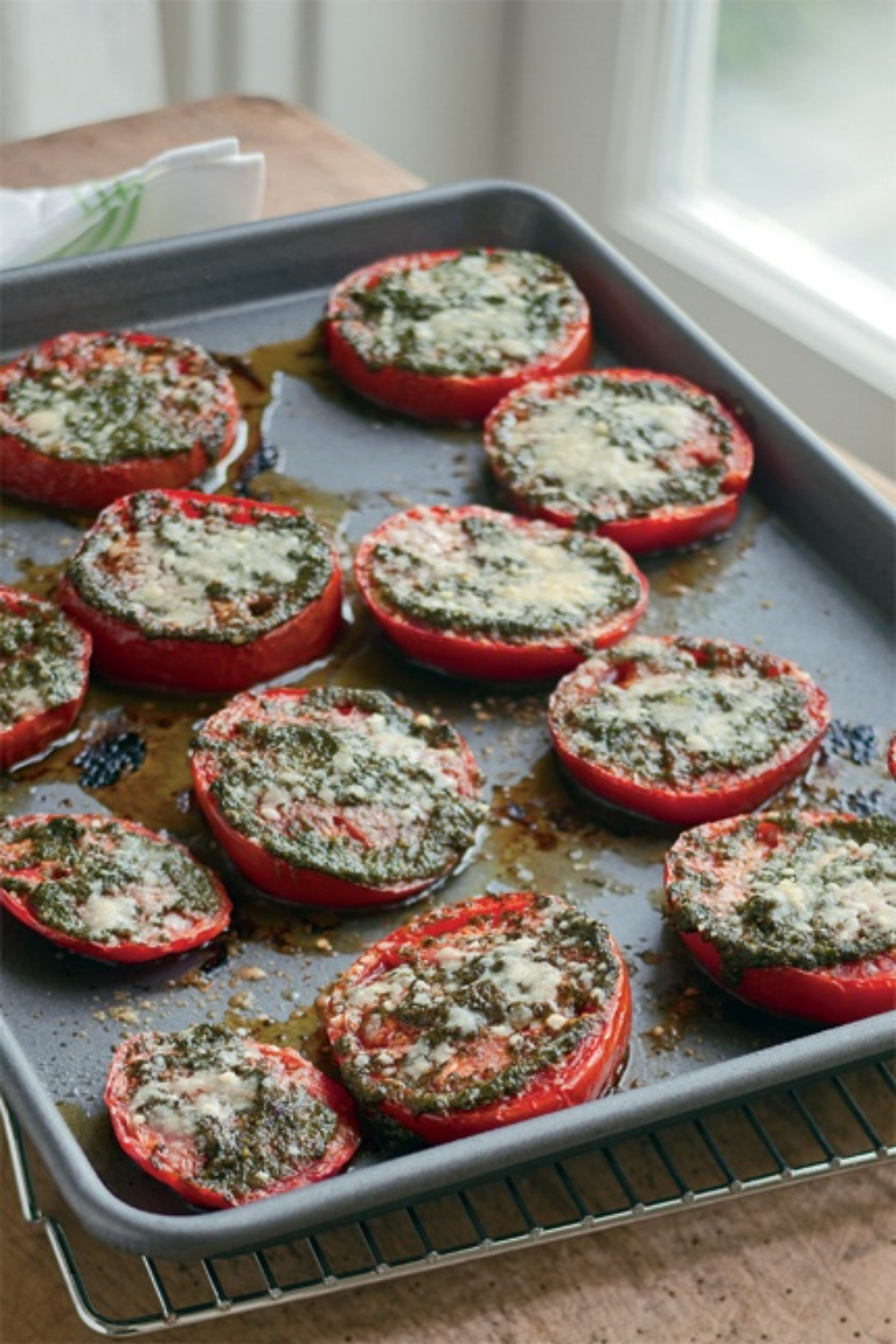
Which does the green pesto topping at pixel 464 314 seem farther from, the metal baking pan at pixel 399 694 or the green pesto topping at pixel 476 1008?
the green pesto topping at pixel 476 1008

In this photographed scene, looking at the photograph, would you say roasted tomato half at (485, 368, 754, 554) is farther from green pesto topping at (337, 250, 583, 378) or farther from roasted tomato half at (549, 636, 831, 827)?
roasted tomato half at (549, 636, 831, 827)

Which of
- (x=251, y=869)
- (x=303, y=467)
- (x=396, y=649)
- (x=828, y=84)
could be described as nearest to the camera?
(x=251, y=869)

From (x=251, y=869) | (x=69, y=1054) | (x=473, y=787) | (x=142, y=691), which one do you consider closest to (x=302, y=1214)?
(x=69, y=1054)

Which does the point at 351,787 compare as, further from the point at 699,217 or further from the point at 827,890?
the point at 699,217

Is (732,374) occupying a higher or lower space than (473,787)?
higher

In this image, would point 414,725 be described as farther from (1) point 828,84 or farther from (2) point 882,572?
(1) point 828,84

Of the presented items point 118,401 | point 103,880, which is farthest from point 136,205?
point 103,880

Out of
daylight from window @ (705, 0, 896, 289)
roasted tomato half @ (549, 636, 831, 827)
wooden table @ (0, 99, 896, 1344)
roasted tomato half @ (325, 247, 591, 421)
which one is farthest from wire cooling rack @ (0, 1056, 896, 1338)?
daylight from window @ (705, 0, 896, 289)
